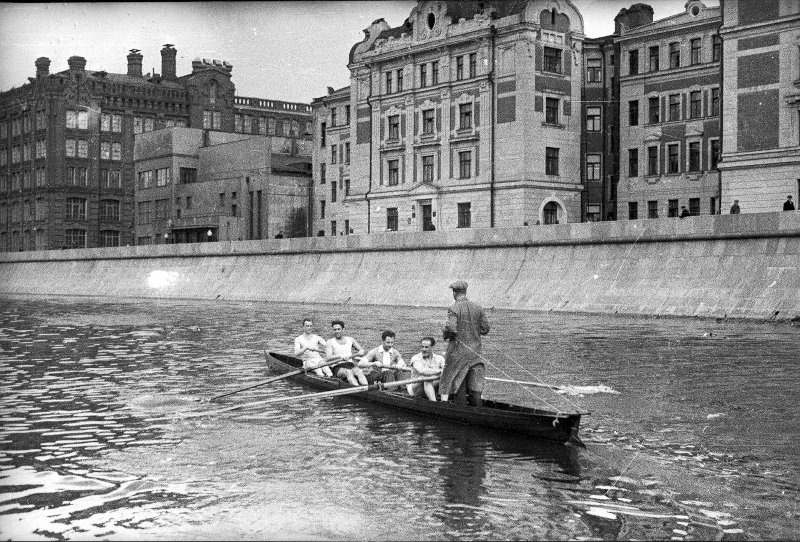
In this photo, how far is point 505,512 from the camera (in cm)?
1173

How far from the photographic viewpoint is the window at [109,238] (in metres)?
108

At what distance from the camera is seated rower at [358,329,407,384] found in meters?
19.7

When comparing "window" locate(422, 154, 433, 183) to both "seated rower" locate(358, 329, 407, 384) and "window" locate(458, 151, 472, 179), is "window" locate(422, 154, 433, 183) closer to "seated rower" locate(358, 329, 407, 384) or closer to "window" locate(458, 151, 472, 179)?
"window" locate(458, 151, 472, 179)

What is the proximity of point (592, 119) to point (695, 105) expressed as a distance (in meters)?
7.17

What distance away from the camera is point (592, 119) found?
67.6 m

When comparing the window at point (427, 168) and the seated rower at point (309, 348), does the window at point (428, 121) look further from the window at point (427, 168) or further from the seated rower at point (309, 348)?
the seated rower at point (309, 348)

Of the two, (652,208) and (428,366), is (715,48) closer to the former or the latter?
(652,208)

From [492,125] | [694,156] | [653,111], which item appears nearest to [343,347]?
[492,125]

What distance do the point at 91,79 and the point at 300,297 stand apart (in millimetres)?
61434

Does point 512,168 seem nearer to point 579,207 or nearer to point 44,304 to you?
point 579,207

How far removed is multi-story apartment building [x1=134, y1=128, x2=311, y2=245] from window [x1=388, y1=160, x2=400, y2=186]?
15.5 m

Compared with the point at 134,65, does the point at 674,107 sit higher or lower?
lower

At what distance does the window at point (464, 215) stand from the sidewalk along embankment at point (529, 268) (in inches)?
488

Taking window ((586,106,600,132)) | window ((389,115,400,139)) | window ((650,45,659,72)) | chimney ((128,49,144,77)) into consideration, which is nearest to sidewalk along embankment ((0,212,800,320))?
window ((389,115,400,139))
